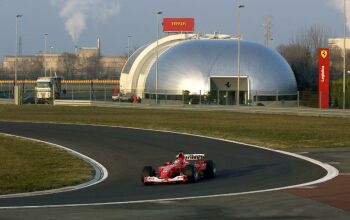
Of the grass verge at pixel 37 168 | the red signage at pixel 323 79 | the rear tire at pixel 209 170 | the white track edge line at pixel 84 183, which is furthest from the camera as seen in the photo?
the red signage at pixel 323 79

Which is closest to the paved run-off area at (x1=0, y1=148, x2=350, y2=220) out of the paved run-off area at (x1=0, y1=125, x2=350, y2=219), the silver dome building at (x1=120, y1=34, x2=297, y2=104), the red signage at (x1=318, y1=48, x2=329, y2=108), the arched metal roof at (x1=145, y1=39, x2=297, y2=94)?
the paved run-off area at (x1=0, y1=125, x2=350, y2=219)

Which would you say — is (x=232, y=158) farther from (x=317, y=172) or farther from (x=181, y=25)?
(x=181, y=25)

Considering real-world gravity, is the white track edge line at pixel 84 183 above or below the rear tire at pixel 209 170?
below

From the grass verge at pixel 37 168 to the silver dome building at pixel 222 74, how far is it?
57.4 metres

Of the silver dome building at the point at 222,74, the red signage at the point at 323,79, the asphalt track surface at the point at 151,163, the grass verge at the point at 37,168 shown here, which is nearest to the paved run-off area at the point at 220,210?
the asphalt track surface at the point at 151,163

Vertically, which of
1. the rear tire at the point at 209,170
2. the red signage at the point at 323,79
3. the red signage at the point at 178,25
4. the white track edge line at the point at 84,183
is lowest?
the white track edge line at the point at 84,183

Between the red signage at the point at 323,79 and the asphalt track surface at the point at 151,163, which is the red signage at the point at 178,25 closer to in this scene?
the red signage at the point at 323,79

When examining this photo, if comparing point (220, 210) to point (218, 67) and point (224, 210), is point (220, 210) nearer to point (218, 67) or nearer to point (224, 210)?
point (224, 210)

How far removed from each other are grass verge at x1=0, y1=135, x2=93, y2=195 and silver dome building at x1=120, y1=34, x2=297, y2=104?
188 feet

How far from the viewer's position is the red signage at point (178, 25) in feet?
428

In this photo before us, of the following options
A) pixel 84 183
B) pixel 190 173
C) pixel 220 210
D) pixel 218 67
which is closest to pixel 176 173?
pixel 190 173

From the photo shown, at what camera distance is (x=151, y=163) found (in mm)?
25719

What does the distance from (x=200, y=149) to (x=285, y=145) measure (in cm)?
402

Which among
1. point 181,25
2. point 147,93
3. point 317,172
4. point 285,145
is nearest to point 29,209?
point 317,172
